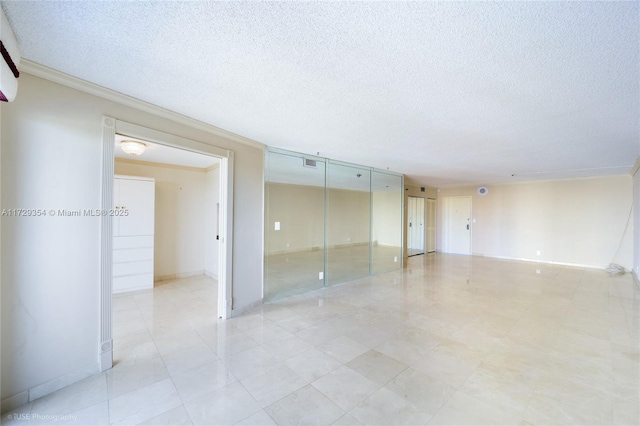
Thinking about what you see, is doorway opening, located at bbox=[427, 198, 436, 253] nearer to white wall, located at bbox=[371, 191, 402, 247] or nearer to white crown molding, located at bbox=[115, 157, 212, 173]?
white wall, located at bbox=[371, 191, 402, 247]

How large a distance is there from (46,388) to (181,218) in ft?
12.4

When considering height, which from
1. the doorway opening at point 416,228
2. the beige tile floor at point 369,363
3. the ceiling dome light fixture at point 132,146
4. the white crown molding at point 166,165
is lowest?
the beige tile floor at point 369,363

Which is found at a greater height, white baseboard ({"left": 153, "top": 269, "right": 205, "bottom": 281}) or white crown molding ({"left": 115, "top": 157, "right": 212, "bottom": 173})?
white crown molding ({"left": 115, "top": 157, "right": 212, "bottom": 173})

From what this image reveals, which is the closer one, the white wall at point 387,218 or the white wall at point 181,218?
the white wall at point 181,218

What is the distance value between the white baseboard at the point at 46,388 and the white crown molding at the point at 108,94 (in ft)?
7.54

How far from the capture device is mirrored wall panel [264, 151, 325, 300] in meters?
4.11

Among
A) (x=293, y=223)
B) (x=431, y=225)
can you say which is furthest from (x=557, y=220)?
(x=293, y=223)

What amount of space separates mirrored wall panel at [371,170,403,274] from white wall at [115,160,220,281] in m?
3.58

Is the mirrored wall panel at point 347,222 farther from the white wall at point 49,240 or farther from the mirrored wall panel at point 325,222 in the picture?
the white wall at point 49,240

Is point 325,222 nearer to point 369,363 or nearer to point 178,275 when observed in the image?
point 369,363

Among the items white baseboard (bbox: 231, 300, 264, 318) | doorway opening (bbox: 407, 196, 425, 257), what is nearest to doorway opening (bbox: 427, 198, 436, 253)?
doorway opening (bbox: 407, 196, 425, 257)

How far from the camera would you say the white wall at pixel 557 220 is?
6.34 metres

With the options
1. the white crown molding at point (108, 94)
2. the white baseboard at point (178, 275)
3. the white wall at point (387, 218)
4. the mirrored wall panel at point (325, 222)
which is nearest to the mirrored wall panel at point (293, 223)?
the mirrored wall panel at point (325, 222)

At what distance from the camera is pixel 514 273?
19.7ft
